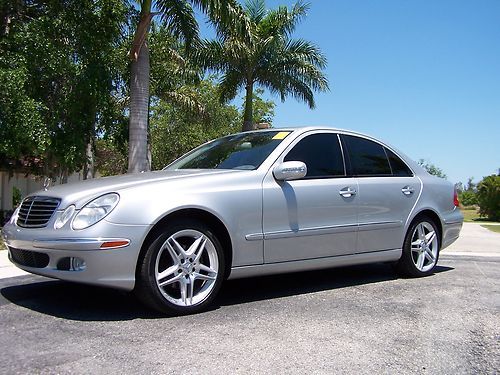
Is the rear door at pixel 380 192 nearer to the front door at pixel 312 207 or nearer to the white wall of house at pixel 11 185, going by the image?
the front door at pixel 312 207

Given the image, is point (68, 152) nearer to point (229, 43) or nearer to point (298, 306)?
point (229, 43)

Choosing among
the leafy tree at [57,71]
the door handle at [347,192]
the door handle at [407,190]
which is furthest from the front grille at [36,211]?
the leafy tree at [57,71]

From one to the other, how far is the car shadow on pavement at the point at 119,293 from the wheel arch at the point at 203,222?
477mm

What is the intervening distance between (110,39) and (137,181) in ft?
30.9

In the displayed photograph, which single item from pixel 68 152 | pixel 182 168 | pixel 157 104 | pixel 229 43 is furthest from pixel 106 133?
pixel 157 104

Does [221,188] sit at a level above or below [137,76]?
below

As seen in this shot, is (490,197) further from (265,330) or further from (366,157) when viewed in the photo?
(265,330)

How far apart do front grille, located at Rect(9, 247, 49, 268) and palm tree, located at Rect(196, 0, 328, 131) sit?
15828mm

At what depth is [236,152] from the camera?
18.3 ft

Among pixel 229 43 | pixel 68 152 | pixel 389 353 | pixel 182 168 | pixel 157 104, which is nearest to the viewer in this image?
pixel 389 353

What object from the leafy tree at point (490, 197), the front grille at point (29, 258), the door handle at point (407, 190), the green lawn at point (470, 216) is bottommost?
the green lawn at point (470, 216)

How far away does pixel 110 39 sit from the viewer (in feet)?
42.7

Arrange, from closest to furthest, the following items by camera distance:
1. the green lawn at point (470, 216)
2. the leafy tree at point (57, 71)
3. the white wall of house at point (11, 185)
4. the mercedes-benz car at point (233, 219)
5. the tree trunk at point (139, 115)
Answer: the mercedes-benz car at point (233, 219) → the leafy tree at point (57, 71) → the tree trunk at point (139, 115) → the white wall of house at point (11, 185) → the green lawn at point (470, 216)

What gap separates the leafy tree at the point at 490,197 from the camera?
2903 centimetres
